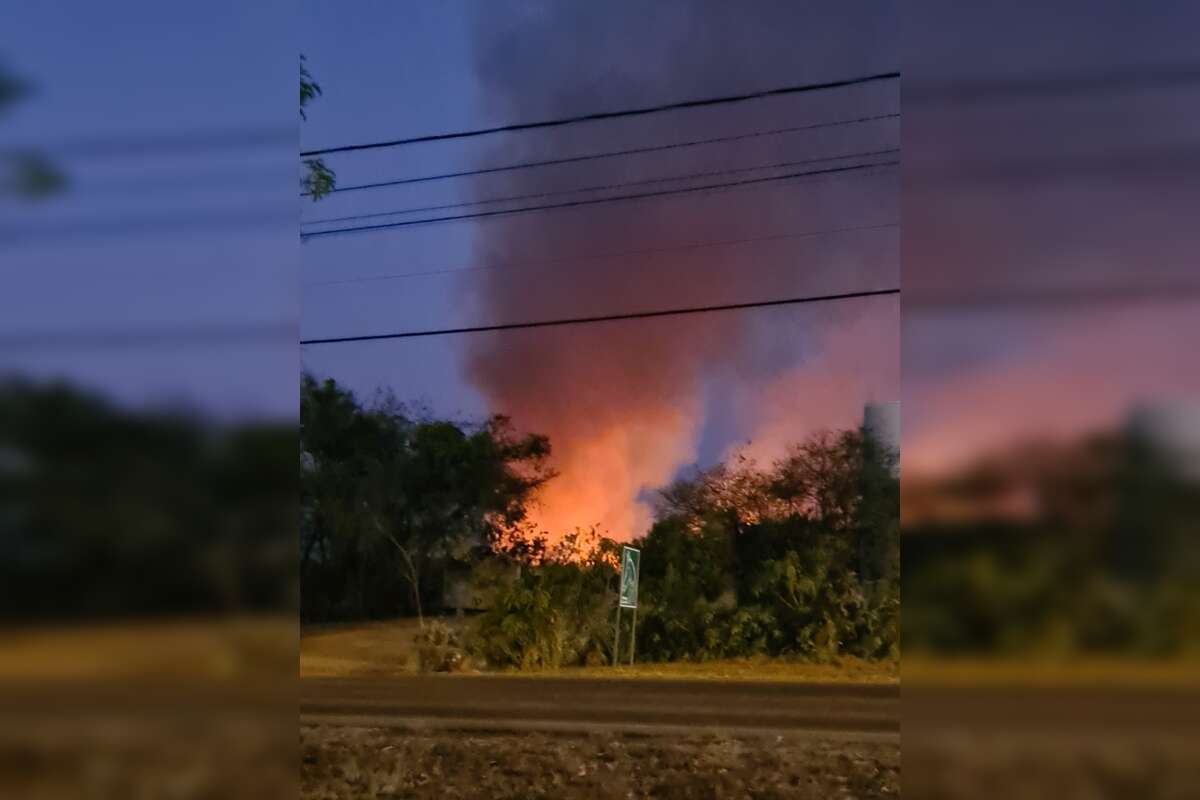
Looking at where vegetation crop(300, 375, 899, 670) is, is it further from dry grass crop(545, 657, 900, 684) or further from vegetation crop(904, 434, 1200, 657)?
vegetation crop(904, 434, 1200, 657)

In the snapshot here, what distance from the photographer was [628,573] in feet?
28.5

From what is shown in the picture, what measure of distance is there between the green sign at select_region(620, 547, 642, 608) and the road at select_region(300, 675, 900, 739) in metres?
0.78

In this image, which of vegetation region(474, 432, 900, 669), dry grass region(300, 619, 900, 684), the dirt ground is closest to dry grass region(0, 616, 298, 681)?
the dirt ground

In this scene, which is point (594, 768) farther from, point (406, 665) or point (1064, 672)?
point (1064, 672)

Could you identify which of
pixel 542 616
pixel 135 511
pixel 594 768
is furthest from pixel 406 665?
pixel 135 511

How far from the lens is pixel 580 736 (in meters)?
7.27

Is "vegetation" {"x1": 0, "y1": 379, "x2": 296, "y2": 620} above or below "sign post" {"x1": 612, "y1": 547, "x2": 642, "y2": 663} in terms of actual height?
above

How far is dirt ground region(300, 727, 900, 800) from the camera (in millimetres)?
6238

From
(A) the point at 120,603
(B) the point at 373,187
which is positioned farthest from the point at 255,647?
(B) the point at 373,187

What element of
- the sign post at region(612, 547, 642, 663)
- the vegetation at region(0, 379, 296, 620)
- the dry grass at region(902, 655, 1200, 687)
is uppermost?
the vegetation at region(0, 379, 296, 620)

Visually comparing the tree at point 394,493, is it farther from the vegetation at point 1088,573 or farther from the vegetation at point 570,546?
the vegetation at point 1088,573

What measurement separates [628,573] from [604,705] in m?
1.06

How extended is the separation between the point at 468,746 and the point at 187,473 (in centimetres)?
392

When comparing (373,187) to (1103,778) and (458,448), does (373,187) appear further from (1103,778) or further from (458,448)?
(1103,778)
